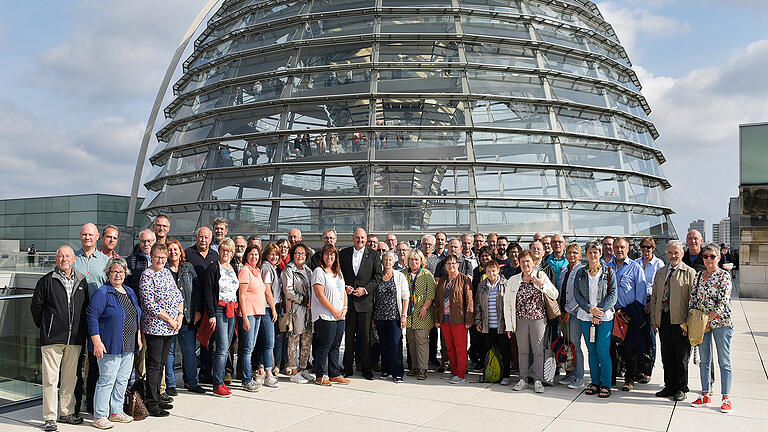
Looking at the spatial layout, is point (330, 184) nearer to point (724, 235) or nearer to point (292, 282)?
point (292, 282)

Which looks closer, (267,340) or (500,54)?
(267,340)

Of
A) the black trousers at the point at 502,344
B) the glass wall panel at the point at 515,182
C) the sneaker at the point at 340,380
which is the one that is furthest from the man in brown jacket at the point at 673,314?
the glass wall panel at the point at 515,182

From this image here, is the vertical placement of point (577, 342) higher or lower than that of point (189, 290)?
lower

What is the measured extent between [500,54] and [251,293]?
1137 cm

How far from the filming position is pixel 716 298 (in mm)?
6875

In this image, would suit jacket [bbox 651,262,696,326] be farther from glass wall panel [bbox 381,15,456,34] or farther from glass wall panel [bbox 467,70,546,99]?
glass wall panel [bbox 381,15,456,34]

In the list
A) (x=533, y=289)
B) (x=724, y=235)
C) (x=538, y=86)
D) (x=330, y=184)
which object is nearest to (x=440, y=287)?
(x=533, y=289)

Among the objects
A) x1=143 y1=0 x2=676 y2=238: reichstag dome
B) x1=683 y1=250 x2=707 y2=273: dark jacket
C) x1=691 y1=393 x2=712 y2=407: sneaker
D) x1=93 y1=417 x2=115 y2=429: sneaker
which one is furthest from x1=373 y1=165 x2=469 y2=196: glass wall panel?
x1=93 y1=417 x2=115 y2=429: sneaker

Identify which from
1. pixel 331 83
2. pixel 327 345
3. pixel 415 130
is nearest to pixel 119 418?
pixel 327 345

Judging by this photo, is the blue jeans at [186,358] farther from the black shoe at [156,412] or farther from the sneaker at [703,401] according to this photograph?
the sneaker at [703,401]

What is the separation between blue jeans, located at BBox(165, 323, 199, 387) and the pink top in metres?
0.71

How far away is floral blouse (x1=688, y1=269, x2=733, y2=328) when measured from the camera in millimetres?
6809

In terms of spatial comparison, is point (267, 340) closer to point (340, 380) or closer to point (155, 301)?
point (340, 380)

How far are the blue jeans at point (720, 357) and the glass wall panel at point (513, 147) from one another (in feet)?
27.6
